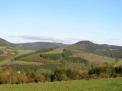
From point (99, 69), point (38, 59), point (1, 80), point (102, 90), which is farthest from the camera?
point (38, 59)

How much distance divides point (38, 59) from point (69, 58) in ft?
62.6

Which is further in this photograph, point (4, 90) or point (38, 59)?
point (38, 59)

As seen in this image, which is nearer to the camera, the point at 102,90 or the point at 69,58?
the point at 102,90

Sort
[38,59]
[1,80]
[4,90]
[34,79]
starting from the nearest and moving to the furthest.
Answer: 1. [4,90]
2. [1,80]
3. [34,79]
4. [38,59]

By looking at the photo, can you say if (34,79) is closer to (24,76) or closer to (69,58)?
(24,76)

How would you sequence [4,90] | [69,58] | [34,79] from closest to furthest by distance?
1. [4,90]
2. [34,79]
3. [69,58]

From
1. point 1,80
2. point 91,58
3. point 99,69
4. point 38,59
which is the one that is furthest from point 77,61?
point 1,80

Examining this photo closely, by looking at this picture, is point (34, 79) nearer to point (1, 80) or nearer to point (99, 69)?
point (1, 80)

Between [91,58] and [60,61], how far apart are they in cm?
1593

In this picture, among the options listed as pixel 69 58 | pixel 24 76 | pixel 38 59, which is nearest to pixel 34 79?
pixel 24 76

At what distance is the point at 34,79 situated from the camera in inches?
2788

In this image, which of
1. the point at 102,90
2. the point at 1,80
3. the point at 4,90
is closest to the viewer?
the point at 102,90

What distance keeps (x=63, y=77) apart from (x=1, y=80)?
14.4 meters

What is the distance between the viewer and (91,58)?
15788 cm
